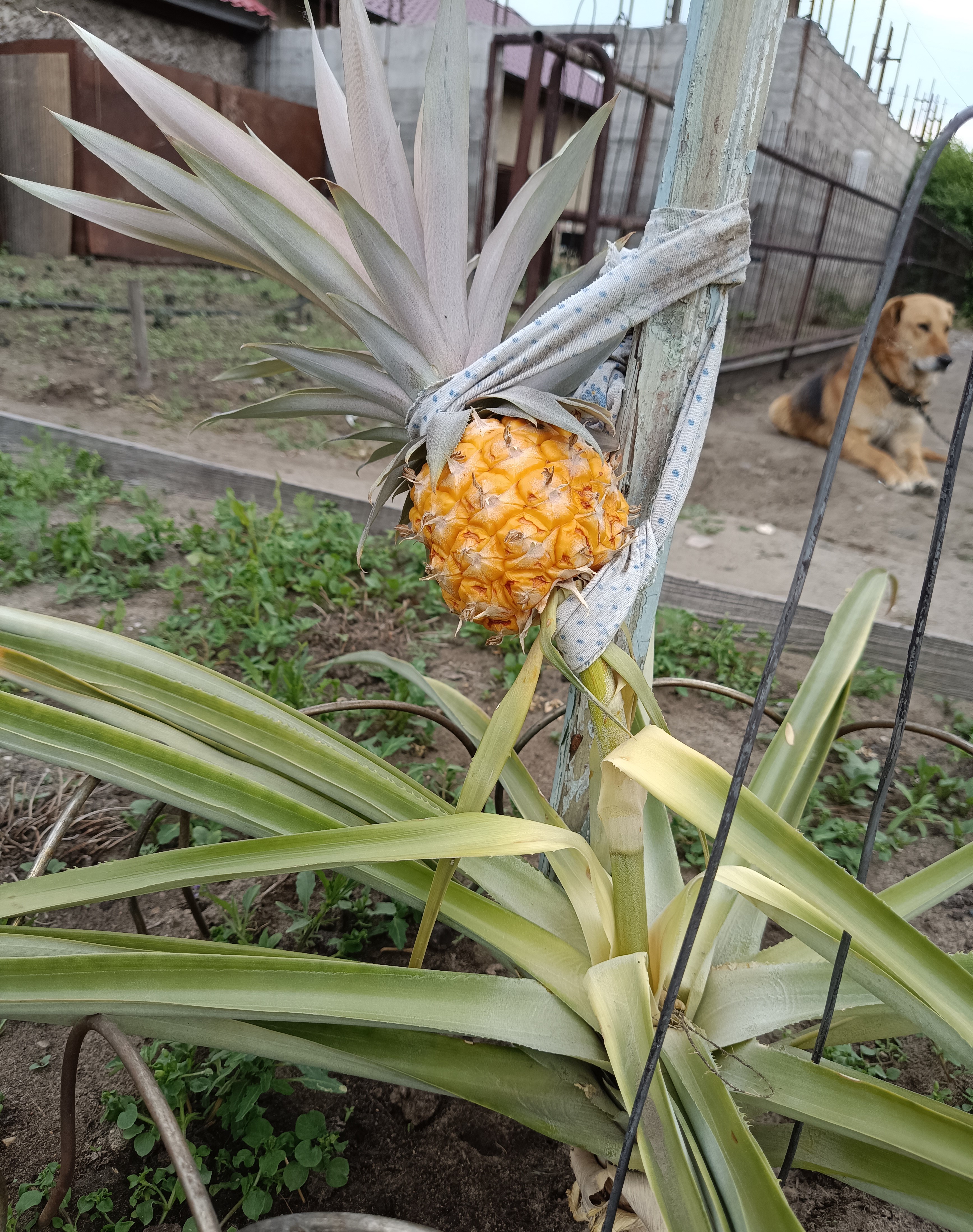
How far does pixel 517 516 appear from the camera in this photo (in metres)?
0.85

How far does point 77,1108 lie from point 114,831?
0.53 m

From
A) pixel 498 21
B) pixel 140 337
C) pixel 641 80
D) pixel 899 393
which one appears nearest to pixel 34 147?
pixel 140 337

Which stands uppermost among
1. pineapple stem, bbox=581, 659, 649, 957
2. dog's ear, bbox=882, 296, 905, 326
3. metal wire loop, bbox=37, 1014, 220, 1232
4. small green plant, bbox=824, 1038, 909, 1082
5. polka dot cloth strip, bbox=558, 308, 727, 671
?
dog's ear, bbox=882, 296, 905, 326

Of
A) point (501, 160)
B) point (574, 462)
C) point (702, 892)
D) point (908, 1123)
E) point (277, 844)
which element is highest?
point (501, 160)

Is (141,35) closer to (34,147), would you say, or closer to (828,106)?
(34,147)

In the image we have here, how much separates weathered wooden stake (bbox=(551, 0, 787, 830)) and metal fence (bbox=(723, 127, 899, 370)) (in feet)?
16.9

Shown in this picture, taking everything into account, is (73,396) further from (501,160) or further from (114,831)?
(501,160)

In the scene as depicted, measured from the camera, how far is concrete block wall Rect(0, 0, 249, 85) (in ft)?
26.1

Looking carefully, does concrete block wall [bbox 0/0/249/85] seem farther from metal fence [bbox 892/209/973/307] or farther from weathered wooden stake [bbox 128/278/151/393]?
metal fence [bbox 892/209/973/307]

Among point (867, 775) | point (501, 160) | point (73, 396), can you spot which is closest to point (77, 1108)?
point (867, 775)

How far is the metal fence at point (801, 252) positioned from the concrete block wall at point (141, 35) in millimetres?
6140

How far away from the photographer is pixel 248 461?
3.57 m

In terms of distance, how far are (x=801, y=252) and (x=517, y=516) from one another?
22.3ft

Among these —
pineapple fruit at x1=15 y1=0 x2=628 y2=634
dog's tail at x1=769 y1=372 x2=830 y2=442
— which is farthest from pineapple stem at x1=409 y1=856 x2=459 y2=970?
dog's tail at x1=769 y1=372 x2=830 y2=442
